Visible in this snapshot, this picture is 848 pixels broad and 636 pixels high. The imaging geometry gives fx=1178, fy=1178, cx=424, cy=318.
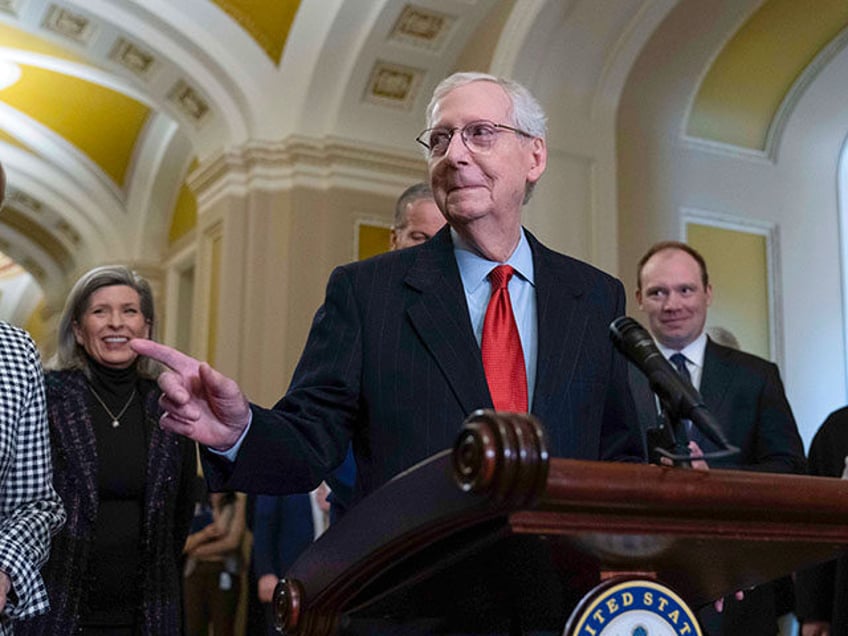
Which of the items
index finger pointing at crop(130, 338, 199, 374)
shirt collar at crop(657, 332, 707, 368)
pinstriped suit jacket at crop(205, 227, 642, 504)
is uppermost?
shirt collar at crop(657, 332, 707, 368)

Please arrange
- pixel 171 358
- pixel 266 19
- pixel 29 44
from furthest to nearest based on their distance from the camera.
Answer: pixel 29 44 < pixel 266 19 < pixel 171 358

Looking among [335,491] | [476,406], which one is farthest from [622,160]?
[476,406]

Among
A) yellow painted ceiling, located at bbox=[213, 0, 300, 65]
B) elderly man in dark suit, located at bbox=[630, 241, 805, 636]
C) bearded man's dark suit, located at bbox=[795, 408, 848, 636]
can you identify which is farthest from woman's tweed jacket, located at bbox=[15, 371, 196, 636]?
yellow painted ceiling, located at bbox=[213, 0, 300, 65]

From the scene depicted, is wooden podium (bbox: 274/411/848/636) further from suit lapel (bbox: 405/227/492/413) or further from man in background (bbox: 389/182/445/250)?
man in background (bbox: 389/182/445/250)

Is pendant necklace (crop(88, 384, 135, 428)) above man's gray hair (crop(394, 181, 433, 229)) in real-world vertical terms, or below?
below

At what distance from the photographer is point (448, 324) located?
1.66 m

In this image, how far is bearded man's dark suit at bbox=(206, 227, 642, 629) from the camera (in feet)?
5.24

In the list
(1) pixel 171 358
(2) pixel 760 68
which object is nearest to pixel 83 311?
(1) pixel 171 358

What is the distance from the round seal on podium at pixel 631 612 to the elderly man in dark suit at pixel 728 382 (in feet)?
6.86

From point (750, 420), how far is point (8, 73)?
982cm

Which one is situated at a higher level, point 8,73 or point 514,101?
point 8,73

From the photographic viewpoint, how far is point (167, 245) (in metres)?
13.4

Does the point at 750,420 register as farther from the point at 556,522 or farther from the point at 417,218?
the point at 556,522

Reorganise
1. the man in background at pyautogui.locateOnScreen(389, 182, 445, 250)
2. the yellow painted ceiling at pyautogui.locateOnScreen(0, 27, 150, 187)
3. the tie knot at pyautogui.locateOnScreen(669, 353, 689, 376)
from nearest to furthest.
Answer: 1. the man in background at pyautogui.locateOnScreen(389, 182, 445, 250)
2. the tie knot at pyautogui.locateOnScreen(669, 353, 689, 376)
3. the yellow painted ceiling at pyautogui.locateOnScreen(0, 27, 150, 187)
